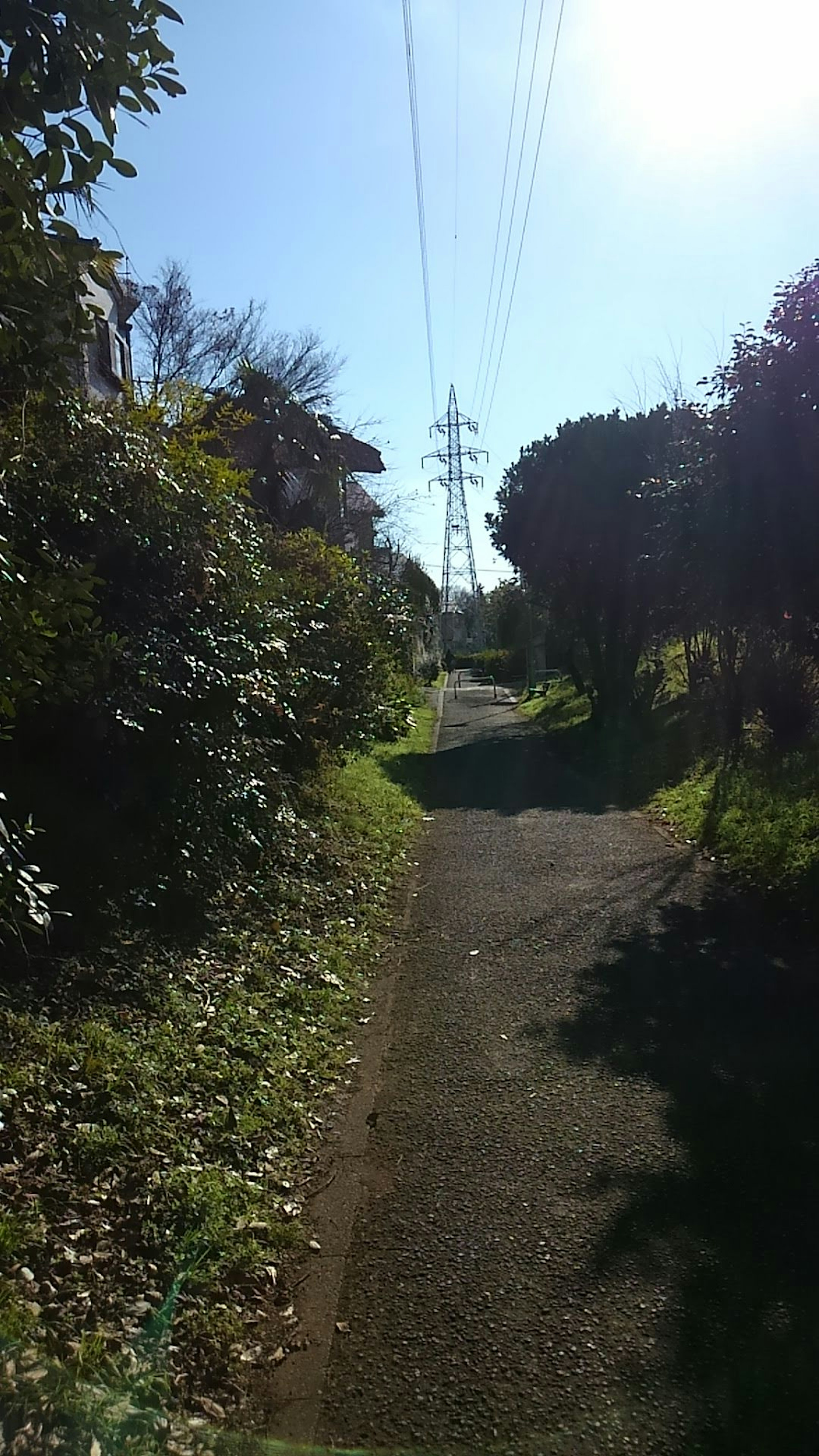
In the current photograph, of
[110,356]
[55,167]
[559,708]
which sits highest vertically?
[110,356]

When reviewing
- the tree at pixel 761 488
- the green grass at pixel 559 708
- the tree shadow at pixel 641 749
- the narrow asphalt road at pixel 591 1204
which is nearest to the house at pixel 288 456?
the tree shadow at pixel 641 749

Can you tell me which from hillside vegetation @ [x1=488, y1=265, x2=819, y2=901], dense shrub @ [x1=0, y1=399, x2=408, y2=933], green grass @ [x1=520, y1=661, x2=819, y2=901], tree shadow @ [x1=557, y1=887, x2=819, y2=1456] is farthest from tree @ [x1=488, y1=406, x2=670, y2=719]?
tree shadow @ [x1=557, y1=887, x2=819, y2=1456]

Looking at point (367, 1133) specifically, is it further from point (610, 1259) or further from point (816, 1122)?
point (816, 1122)

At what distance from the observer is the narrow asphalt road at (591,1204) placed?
10.2 feet

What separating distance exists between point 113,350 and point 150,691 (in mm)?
12678

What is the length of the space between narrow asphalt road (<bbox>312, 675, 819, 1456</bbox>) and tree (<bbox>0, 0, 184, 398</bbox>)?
3179mm

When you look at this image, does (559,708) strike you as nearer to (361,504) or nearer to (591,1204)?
(361,504)

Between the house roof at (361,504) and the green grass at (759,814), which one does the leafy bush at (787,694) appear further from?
the house roof at (361,504)

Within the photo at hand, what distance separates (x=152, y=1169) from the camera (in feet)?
14.1

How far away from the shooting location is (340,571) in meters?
15.6

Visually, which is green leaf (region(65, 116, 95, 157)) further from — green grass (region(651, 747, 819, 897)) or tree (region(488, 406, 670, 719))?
tree (region(488, 406, 670, 719))

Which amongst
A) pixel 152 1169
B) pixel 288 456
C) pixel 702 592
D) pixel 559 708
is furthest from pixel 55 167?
pixel 559 708

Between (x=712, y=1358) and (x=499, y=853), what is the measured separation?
27.8 feet

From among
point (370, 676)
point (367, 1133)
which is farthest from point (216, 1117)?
point (370, 676)
